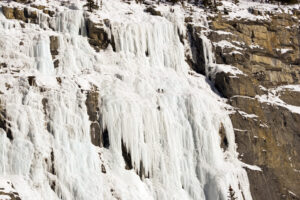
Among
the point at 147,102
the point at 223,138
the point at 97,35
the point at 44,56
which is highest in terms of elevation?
the point at 97,35

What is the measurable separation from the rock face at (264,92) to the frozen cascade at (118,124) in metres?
1.49

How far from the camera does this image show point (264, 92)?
2354 inches

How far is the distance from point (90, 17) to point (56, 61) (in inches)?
234

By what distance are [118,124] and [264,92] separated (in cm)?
1491

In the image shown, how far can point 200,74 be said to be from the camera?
198 feet

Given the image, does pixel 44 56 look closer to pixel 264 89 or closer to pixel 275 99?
pixel 264 89

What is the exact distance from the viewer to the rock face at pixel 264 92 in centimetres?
5491

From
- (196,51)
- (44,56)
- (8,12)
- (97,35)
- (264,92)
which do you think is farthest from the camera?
(196,51)

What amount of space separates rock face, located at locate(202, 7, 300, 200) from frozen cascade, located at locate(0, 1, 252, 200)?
1491mm

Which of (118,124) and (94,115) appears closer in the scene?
(94,115)

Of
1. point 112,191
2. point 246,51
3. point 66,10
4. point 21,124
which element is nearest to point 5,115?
point 21,124

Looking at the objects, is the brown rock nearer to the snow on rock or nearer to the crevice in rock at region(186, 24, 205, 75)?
the crevice in rock at region(186, 24, 205, 75)

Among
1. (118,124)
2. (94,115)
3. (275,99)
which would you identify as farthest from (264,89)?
(94,115)

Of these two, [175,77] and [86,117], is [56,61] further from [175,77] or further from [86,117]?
[175,77]
